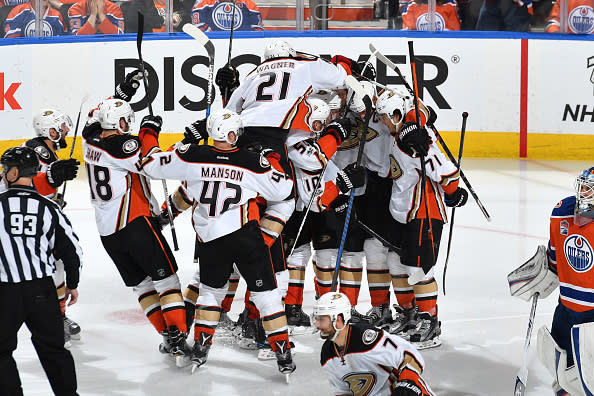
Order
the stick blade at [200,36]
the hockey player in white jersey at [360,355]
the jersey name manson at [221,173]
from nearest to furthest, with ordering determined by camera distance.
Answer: the hockey player in white jersey at [360,355]
the jersey name manson at [221,173]
the stick blade at [200,36]

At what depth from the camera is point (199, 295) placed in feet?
14.3

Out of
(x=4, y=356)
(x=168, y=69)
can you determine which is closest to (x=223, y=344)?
(x=4, y=356)

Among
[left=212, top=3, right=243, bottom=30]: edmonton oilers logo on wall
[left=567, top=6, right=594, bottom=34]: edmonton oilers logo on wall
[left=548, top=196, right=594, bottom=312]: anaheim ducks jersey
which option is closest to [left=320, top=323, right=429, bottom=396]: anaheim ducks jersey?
[left=548, top=196, right=594, bottom=312]: anaheim ducks jersey

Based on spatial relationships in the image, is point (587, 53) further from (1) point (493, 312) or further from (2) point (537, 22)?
(1) point (493, 312)

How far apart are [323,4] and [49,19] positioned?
2.52m

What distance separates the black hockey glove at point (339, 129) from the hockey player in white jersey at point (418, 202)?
211 mm

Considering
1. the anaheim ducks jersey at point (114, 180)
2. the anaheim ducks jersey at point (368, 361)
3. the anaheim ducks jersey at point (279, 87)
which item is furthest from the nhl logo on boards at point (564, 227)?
the anaheim ducks jersey at point (114, 180)

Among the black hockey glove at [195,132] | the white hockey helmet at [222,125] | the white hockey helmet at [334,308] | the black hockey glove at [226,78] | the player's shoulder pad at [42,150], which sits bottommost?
the white hockey helmet at [334,308]

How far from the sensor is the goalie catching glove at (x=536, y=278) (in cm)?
370

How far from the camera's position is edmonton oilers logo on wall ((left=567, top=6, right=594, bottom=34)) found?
8.95 m

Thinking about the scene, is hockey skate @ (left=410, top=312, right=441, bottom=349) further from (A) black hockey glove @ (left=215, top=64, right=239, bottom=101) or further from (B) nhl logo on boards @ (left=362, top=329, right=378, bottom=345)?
(A) black hockey glove @ (left=215, top=64, right=239, bottom=101)

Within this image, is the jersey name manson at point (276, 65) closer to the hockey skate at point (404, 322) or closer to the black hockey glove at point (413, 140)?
the black hockey glove at point (413, 140)

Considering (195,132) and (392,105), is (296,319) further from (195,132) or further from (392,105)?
(392,105)

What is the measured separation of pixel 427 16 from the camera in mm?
9000
